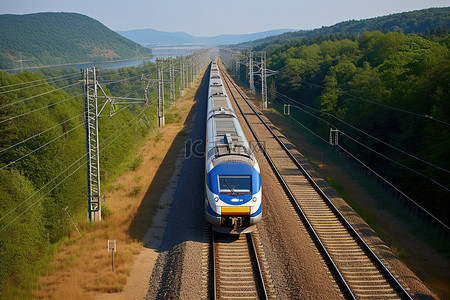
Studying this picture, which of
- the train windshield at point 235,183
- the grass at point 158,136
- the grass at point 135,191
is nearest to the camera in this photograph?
the train windshield at point 235,183

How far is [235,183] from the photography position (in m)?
17.3

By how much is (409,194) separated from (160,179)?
16.0 m

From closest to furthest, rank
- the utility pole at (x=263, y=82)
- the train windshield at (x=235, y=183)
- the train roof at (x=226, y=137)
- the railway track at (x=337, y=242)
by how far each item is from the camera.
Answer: the railway track at (x=337, y=242) < the train windshield at (x=235, y=183) < the train roof at (x=226, y=137) < the utility pole at (x=263, y=82)

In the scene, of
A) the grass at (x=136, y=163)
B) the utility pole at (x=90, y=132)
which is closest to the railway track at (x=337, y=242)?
the utility pole at (x=90, y=132)

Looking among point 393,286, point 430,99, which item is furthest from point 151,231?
point 430,99

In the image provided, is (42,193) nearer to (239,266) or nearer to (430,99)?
(239,266)

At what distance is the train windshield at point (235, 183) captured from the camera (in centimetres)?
1703

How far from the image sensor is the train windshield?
55.9 feet

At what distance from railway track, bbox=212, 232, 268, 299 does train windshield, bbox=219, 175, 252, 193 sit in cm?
214

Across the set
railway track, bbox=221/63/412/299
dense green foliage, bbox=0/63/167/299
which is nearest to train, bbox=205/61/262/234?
Result: railway track, bbox=221/63/412/299

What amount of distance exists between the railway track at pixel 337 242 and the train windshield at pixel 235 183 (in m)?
3.60

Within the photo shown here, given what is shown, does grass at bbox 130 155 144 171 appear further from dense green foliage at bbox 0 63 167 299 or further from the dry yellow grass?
the dry yellow grass

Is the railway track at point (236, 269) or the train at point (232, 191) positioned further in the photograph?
the train at point (232, 191)

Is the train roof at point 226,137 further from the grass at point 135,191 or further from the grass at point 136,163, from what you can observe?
the grass at point 136,163
